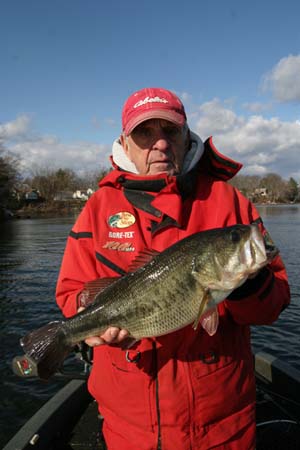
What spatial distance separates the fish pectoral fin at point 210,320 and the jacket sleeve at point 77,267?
3.48 feet

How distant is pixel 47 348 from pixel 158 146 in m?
2.04

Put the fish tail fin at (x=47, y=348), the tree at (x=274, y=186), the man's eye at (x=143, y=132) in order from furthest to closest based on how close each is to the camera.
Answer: the tree at (x=274, y=186) < the man's eye at (x=143, y=132) < the fish tail fin at (x=47, y=348)

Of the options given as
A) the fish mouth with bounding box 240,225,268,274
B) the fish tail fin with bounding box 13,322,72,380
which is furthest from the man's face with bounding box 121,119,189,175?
the fish tail fin with bounding box 13,322,72,380

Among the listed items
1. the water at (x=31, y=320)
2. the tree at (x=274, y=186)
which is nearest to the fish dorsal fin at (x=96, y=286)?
the water at (x=31, y=320)

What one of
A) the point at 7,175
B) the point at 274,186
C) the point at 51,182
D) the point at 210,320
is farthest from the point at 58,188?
the point at 210,320

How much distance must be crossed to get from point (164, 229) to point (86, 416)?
3729 millimetres

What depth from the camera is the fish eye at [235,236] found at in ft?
8.26

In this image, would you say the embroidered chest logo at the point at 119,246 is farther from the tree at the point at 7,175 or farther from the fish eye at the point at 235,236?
the tree at the point at 7,175

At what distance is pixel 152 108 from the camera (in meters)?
3.16

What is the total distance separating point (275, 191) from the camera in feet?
536

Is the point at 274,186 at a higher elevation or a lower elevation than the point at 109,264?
higher

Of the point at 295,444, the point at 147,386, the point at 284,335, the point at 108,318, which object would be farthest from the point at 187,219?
the point at 284,335

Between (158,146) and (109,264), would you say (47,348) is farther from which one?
(158,146)

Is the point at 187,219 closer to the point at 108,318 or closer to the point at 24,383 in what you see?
the point at 108,318
